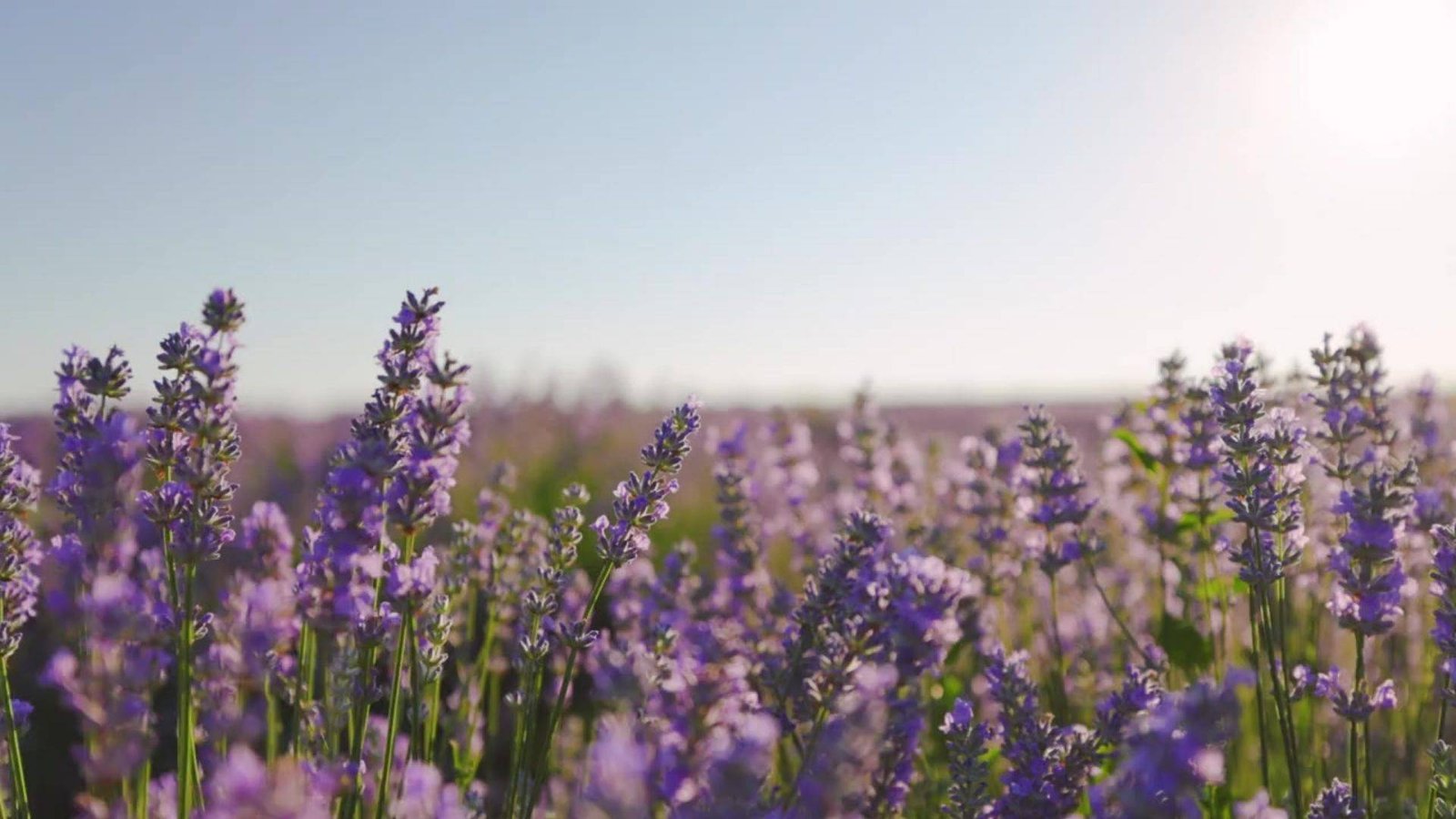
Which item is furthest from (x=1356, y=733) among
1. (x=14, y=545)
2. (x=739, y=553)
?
(x=14, y=545)

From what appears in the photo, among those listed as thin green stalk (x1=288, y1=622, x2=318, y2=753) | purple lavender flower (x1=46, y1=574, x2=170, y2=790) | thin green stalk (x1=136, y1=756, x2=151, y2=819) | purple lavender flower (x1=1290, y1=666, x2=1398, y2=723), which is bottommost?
thin green stalk (x1=136, y1=756, x2=151, y2=819)

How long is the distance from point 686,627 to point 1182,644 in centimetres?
142

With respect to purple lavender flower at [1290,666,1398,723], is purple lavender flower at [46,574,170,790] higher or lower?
higher

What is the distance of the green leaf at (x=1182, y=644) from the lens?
3057mm

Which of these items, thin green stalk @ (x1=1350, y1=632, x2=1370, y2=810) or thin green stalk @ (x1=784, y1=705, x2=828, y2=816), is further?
thin green stalk @ (x1=1350, y1=632, x2=1370, y2=810)

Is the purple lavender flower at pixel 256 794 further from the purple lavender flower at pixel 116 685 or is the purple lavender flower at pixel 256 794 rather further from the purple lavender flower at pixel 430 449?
the purple lavender flower at pixel 430 449

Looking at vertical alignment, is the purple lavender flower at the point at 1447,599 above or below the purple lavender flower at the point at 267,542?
below

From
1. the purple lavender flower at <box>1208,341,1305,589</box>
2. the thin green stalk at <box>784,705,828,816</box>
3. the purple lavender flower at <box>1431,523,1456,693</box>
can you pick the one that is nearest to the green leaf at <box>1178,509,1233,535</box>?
the purple lavender flower at <box>1208,341,1305,589</box>

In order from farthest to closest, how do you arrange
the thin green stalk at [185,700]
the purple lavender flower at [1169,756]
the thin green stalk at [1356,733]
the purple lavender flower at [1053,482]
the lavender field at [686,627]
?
1. the purple lavender flower at [1053,482]
2. the thin green stalk at [1356,733]
3. the thin green stalk at [185,700]
4. the lavender field at [686,627]
5. the purple lavender flower at [1169,756]

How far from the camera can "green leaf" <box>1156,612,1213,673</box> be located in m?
3.06

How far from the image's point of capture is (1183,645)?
306 cm

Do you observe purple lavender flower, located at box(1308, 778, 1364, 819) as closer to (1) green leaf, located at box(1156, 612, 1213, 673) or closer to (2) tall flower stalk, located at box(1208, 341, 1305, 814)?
(2) tall flower stalk, located at box(1208, 341, 1305, 814)

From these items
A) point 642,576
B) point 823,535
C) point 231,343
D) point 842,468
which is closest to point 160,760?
point 642,576

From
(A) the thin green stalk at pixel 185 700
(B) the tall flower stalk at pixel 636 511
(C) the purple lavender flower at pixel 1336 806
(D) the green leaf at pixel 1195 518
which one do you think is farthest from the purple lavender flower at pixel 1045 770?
(A) the thin green stalk at pixel 185 700
